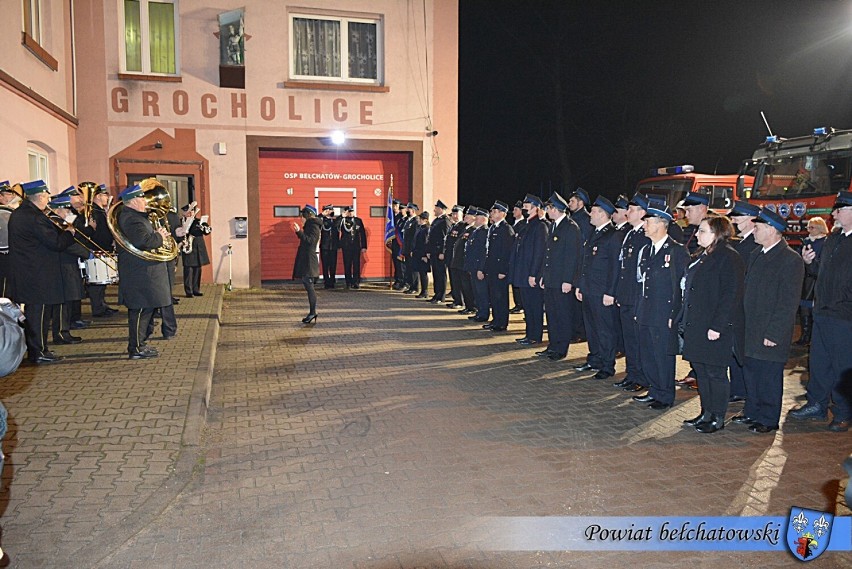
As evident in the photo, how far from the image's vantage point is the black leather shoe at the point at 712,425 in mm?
6477

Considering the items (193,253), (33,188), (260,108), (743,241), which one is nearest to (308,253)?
(193,253)

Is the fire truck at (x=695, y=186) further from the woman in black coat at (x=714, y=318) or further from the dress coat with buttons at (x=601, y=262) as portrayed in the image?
the woman in black coat at (x=714, y=318)

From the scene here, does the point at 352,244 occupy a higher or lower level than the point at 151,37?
lower

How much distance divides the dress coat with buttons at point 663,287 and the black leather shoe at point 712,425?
2.72ft

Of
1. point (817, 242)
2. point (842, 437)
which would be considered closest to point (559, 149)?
point (817, 242)

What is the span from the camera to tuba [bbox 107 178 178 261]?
863cm

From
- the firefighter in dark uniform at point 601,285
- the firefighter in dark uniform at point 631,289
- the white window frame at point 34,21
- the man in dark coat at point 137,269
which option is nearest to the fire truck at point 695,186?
the firefighter in dark uniform at point 601,285

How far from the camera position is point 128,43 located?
16875 millimetres

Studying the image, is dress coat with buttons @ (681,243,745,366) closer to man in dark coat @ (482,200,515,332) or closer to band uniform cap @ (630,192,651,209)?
band uniform cap @ (630,192,651,209)

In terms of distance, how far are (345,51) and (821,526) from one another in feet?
55.7

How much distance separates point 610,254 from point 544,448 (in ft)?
11.5

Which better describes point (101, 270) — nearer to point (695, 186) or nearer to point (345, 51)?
point (345, 51)

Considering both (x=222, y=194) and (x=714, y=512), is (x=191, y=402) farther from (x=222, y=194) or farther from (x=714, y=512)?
(x=222, y=194)

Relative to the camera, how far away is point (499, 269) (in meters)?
12.0
